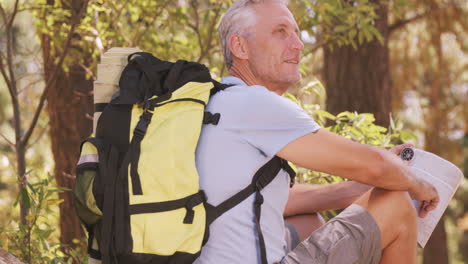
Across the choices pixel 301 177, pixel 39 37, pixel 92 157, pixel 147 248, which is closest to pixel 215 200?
pixel 147 248

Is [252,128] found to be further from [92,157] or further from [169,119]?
[92,157]

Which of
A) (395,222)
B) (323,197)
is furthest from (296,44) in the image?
(395,222)

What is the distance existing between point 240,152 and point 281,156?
151mm

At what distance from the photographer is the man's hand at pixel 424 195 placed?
2.54 meters

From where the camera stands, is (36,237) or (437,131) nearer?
(36,237)

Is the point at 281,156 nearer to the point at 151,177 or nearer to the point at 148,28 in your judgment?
the point at 151,177

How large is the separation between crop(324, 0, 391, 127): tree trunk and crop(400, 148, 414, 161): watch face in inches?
118

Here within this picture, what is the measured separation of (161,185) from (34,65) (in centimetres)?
296

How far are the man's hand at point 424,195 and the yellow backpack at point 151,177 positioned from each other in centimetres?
60

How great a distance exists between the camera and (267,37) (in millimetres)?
2709

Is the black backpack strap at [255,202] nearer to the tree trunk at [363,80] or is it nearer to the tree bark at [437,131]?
the tree trunk at [363,80]

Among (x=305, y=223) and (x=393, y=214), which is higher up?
(x=393, y=214)

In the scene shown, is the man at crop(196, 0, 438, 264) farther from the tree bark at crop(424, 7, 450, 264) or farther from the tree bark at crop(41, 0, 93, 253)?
the tree bark at crop(424, 7, 450, 264)

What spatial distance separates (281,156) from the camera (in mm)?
2293
